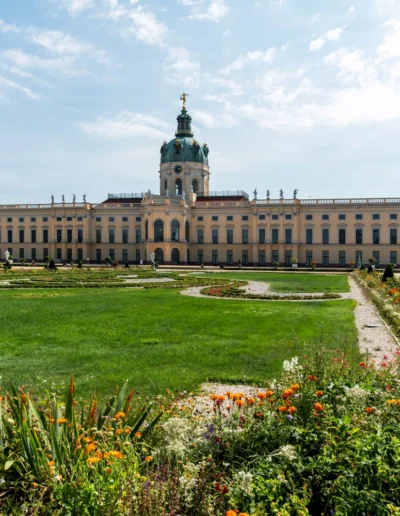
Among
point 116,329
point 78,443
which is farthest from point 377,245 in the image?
point 78,443

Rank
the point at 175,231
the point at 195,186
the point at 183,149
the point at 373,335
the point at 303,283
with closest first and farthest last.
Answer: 1. the point at 373,335
2. the point at 303,283
3. the point at 175,231
4. the point at 183,149
5. the point at 195,186

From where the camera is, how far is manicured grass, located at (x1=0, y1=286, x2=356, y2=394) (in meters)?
9.43

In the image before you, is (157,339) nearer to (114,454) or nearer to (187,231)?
(114,454)

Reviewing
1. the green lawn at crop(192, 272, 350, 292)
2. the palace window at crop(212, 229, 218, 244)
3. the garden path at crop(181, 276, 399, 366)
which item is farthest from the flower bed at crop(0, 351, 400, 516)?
the palace window at crop(212, 229, 218, 244)

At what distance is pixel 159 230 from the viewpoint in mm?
70812

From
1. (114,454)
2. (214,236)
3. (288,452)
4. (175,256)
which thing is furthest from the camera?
(214,236)

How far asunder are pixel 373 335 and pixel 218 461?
10653 millimetres

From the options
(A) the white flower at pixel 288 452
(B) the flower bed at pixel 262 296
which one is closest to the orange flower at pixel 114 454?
(A) the white flower at pixel 288 452

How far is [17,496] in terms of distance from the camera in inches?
173

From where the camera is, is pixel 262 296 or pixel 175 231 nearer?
pixel 262 296

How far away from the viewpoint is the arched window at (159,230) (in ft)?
232

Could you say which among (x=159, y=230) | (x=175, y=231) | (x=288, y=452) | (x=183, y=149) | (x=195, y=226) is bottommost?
(x=288, y=452)

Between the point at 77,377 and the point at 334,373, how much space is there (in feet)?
16.7

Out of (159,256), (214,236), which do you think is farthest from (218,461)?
(214,236)
